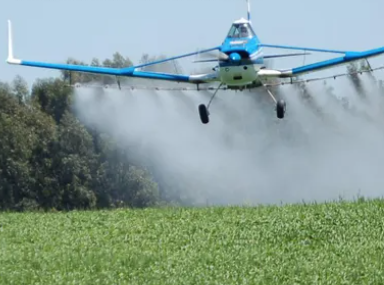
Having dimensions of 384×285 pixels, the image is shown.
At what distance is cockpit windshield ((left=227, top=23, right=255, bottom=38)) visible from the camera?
33812 millimetres

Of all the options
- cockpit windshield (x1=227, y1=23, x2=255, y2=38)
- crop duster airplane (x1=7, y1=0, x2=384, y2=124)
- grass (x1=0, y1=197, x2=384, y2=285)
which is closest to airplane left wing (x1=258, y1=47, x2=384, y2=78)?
crop duster airplane (x1=7, y1=0, x2=384, y2=124)

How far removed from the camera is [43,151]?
211ft

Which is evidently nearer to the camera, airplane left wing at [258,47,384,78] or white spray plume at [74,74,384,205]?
airplane left wing at [258,47,384,78]

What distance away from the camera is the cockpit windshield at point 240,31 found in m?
33.8

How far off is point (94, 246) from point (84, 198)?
41.7m

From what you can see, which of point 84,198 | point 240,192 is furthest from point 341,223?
point 240,192

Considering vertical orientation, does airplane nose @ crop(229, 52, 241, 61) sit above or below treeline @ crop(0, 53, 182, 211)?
above

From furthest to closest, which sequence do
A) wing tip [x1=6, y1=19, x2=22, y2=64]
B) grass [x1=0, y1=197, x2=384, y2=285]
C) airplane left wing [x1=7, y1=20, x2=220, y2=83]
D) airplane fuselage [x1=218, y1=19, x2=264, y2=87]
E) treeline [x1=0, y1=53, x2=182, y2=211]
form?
treeline [x1=0, y1=53, x2=182, y2=211] < wing tip [x1=6, y1=19, x2=22, y2=64] < airplane left wing [x1=7, y1=20, x2=220, y2=83] < airplane fuselage [x1=218, y1=19, x2=264, y2=87] < grass [x1=0, y1=197, x2=384, y2=285]

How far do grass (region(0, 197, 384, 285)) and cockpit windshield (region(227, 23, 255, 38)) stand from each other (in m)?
9.29

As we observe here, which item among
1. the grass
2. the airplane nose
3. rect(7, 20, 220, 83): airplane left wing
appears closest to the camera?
the grass

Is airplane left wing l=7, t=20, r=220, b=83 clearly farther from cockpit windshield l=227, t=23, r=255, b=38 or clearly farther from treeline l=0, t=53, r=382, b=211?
treeline l=0, t=53, r=382, b=211

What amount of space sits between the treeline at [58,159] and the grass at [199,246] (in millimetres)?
35177

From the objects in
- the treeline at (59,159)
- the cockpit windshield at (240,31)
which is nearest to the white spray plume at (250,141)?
the treeline at (59,159)

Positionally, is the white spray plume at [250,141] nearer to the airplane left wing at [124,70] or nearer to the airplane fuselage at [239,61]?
the airplane left wing at [124,70]
